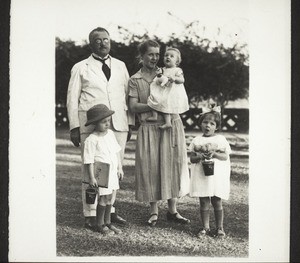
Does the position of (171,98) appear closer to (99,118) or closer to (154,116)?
(154,116)

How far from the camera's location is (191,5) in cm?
326

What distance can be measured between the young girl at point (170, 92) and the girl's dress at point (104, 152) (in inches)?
Answer: 9.9

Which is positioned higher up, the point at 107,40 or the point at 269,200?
the point at 107,40

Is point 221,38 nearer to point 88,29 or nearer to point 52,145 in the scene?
point 88,29

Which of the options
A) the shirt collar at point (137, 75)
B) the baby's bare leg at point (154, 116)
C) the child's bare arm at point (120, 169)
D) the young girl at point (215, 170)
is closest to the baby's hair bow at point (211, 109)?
the young girl at point (215, 170)

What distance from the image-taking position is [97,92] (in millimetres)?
3287

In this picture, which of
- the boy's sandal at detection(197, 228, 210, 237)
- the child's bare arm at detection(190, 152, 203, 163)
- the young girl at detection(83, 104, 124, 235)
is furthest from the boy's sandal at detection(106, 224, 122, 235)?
the child's bare arm at detection(190, 152, 203, 163)

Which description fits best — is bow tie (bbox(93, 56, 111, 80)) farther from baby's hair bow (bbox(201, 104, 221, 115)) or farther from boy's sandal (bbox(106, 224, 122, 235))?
boy's sandal (bbox(106, 224, 122, 235))

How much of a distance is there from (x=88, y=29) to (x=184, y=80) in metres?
0.50

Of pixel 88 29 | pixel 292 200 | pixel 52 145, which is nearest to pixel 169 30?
pixel 88 29

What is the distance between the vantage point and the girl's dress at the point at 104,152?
3.25 m

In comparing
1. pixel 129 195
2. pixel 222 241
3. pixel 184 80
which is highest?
pixel 184 80

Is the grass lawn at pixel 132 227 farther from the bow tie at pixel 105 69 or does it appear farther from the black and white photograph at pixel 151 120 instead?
the bow tie at pixel 105 69

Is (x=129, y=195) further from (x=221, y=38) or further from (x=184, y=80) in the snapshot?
(x=221, y=38)
